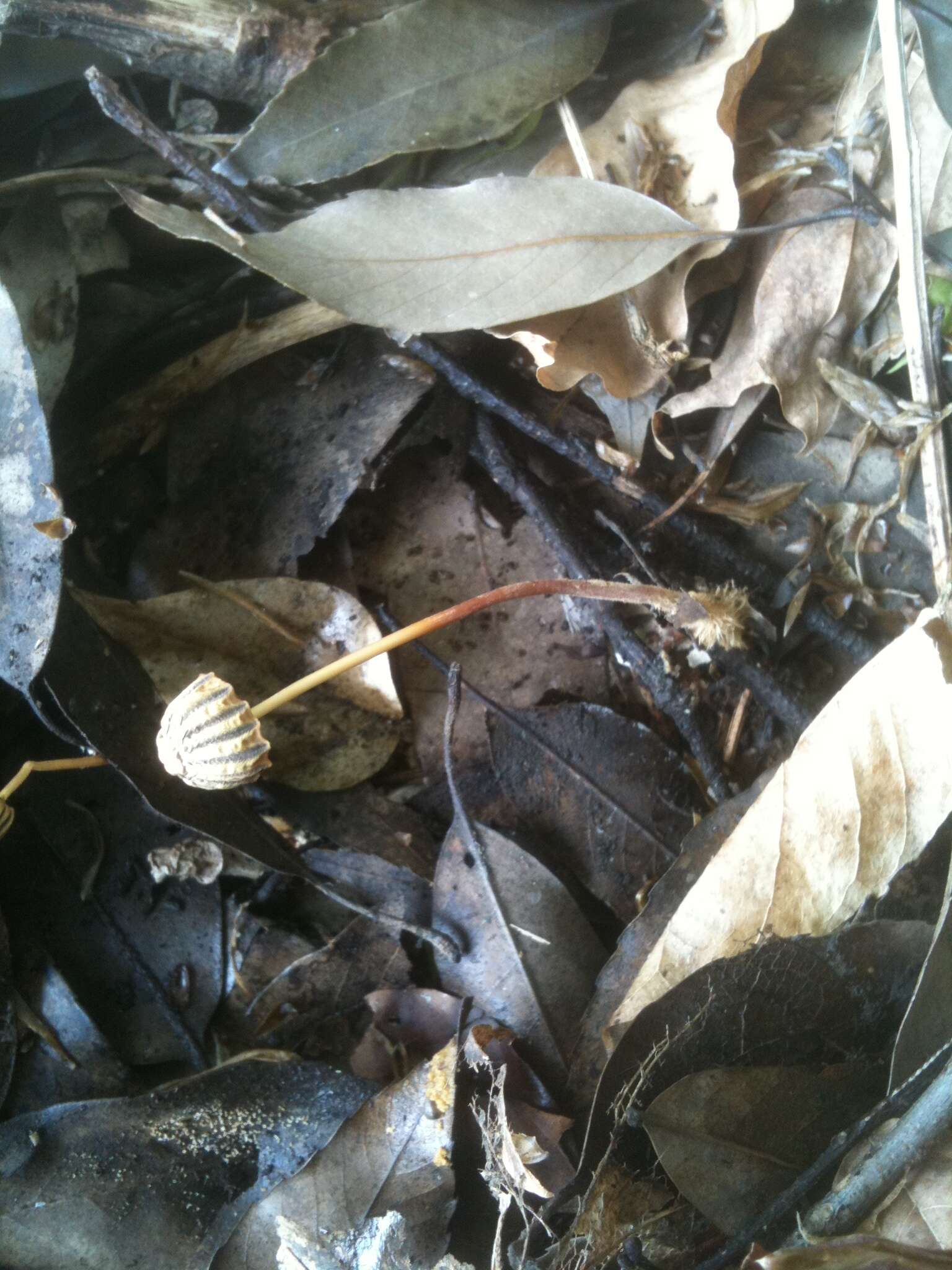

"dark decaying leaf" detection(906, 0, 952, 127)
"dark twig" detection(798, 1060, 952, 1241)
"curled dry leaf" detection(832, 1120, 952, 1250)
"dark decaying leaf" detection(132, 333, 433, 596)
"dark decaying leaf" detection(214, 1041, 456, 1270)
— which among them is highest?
"dark decaying leaf" detection(906, 0, 952, 127)

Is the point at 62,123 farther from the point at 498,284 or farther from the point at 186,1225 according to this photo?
the point at 186,1225

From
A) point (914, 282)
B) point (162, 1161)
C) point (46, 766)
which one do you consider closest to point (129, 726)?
point (46, 766)

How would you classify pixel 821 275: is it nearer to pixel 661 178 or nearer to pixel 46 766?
pixel 661 178

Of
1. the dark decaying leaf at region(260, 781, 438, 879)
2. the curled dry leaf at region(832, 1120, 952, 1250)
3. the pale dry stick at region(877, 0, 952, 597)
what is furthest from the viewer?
the dark decaying leaf at region(260, 781, 438, 879)

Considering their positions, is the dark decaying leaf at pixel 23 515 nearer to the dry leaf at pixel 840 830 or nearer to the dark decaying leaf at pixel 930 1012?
the dry leaf at pixel 840 830

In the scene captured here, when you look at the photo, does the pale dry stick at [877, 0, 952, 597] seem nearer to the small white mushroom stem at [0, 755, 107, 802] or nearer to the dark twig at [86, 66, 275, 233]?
the dark twig at [86, 66, 275, 233]

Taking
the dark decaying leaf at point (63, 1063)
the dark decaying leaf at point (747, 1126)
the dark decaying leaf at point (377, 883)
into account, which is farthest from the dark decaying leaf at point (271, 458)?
the dark decaying leaf at point (747, 1126)

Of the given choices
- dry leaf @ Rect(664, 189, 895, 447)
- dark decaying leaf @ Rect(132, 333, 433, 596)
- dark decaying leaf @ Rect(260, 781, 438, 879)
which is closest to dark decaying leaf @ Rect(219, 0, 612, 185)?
dark decaying leaf @ Rect(132, 333, 433, 596)

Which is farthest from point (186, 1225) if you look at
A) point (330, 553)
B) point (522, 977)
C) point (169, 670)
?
point (330, 553)
